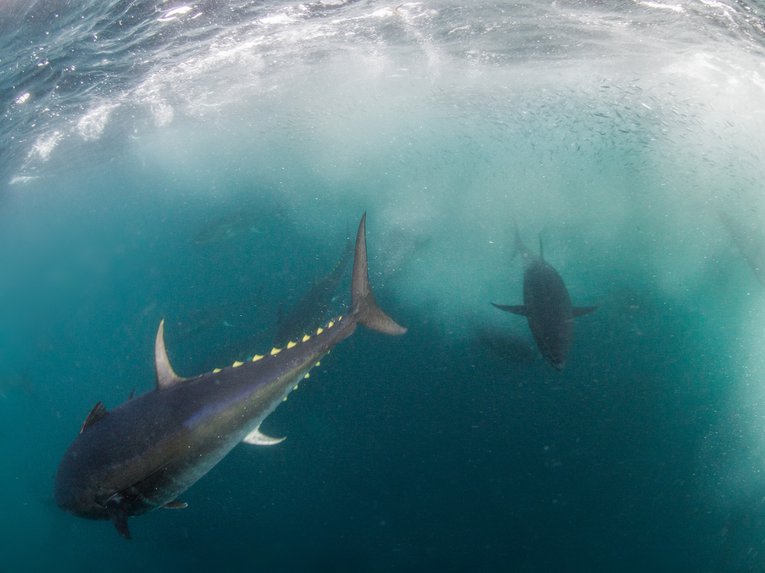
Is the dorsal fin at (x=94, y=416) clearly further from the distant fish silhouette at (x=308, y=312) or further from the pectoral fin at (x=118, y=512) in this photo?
the distant fish silhouette at (x=308, y=312)

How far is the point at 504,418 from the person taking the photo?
9914mm

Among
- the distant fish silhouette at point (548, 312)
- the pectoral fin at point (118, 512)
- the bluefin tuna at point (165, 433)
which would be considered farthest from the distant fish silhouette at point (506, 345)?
the pectoral fin at point (118, 512)

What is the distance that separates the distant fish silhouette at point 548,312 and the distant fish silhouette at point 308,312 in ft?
13.7

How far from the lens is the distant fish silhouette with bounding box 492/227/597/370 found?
657 cm

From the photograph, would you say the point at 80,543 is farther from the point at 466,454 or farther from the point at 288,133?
the point at 288,133

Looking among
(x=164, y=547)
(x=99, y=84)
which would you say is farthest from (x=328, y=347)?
(x=99, y=84)

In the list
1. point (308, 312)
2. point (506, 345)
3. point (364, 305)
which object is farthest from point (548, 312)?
point (308, 312)

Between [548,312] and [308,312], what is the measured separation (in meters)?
5.12

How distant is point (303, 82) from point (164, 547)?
19.0 meters

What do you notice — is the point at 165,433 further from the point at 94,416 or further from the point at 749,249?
the point at 749,249

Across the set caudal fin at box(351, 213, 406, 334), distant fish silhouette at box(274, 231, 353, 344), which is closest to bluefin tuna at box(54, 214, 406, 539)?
caudal fin at box(351, 213, 406, 334)

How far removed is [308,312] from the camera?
9.81m

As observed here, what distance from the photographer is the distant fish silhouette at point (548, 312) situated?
21.5 feet

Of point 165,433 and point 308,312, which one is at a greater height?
point 165,433
